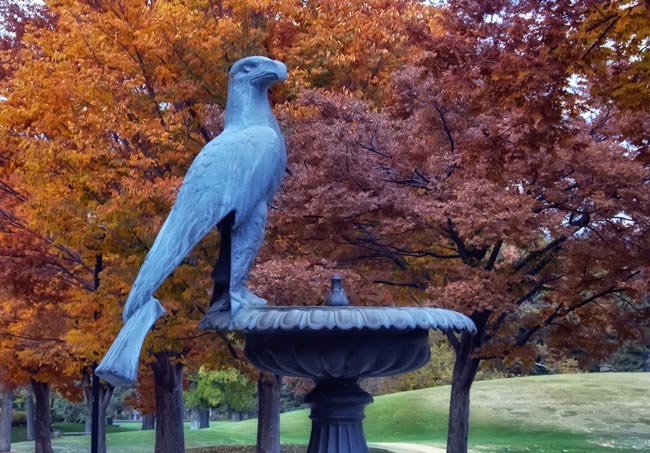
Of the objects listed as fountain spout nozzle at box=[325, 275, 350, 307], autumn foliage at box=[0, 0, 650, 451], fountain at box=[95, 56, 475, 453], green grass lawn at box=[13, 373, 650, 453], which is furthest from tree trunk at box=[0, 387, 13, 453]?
fountain spout nozzle at box=[325, 275, 350, 307]

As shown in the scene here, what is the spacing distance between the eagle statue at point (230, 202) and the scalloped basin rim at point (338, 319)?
348mm

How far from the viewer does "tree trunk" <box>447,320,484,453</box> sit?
13672mm

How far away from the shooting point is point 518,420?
23766 mm

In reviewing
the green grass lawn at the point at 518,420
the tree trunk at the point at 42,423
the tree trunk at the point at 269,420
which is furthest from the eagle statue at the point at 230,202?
the tree trunk at the point at 42,423

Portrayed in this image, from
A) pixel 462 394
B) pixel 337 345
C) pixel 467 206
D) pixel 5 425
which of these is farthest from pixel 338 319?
pixel 5 425

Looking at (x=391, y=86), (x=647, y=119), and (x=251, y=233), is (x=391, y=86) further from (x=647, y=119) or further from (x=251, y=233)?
(x=251, y=233)

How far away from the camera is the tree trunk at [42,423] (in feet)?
70.7

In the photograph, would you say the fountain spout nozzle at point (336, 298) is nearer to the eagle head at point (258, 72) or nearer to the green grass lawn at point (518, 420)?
the eagle head at point (258, 72)

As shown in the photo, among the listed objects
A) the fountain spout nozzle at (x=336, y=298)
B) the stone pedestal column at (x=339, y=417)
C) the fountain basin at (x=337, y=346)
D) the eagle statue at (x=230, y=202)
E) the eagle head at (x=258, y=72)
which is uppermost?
the eagle head at (x=258, y=72)

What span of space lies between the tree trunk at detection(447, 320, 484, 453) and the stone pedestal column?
8349 millimetres

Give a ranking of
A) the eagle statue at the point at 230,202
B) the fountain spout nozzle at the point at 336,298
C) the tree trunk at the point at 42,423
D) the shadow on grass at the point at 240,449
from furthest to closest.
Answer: the tree trunk at the point at 42,423
the shadow on grass at the point at 240,449
the fountain spout nozzle at the point at 336,298
the eagle statue at the point at 230,202

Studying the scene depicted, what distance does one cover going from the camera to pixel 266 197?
5621mm

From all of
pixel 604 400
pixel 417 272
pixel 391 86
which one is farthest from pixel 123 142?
pixel 604 400

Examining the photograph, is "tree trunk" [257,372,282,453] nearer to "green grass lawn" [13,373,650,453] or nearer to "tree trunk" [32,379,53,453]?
"green grass lawn" [13,373,650,453]
